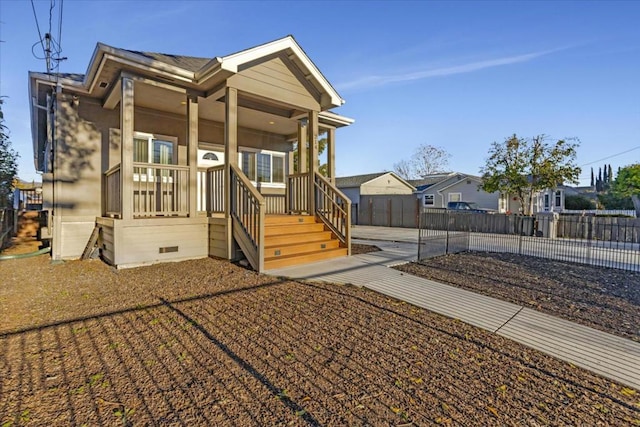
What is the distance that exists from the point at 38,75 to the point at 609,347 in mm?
10289

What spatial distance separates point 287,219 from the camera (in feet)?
23.8

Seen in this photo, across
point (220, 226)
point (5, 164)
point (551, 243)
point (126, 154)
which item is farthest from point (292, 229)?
point (5, 164)

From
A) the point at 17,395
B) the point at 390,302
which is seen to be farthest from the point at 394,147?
the point at 17,395

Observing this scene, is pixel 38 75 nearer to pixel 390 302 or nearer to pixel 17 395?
pixel 17 395

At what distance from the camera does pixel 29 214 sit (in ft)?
37.2

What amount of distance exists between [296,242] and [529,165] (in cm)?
1490

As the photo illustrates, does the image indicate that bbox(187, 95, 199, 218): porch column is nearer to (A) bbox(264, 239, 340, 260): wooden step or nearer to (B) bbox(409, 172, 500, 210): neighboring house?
(A) bbox(264, 239, 340, 260): wooden step

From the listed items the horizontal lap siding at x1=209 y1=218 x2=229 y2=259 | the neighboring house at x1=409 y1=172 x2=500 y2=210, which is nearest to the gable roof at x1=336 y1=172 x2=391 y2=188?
the neighboring house at x1=409 y1=172 x2=500 y2=210

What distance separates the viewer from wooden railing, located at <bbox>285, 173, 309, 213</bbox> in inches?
323

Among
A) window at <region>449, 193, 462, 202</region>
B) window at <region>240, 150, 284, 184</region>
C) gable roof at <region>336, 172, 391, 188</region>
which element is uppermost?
gable roof at <region>336, 172, 391, 188</region>

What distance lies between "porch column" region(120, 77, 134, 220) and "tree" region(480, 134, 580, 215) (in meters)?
16.8

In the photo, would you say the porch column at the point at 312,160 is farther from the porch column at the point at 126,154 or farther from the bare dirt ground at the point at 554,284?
the porch column at the point at 126,154

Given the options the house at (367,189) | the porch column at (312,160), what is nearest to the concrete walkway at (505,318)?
the porch column at (312,160)

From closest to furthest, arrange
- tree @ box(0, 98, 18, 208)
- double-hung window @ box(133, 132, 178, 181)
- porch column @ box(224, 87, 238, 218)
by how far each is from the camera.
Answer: porch column @ box(224, 87, 238, 218)
double-hung window @ box(133, 132, 178, 181)
tree @ box(0, 98, 18, 208)
